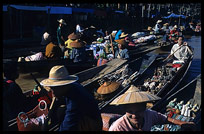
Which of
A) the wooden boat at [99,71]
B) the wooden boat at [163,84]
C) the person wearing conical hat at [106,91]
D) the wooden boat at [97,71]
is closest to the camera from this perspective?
the wooden boat at [163,84]

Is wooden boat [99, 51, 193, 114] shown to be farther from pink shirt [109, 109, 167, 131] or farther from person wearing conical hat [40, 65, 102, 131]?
person wearing conical hat [40, 65, 102, 131]

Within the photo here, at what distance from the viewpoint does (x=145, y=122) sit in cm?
298

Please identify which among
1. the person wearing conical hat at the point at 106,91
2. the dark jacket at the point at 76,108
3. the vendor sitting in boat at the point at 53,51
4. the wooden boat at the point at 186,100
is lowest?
the wooden boat at the point at 186,100

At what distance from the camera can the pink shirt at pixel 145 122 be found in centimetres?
283

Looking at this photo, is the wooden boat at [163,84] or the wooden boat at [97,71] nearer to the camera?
the wooden boat at [163,84]

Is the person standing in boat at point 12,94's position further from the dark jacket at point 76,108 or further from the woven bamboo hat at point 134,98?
the woven bamboo hat at point 134,98

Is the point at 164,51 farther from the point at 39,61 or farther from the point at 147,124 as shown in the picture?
the point at 147,124

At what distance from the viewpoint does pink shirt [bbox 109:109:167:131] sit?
283 cm

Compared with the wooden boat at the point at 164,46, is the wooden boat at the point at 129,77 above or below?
below

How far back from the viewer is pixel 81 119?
2859 mm

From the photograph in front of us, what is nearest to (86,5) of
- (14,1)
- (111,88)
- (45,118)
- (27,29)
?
(27,29)

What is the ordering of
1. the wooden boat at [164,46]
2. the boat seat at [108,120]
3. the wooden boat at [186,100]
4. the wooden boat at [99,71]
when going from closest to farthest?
the boat seat at [108,120] < the wooden boat at [186,100] < the wooden boat at [99,71] < the wooden boat at [164,46]

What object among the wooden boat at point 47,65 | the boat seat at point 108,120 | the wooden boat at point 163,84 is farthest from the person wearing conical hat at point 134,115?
the wooden boat at point 47,65

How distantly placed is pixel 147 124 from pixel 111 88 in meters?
2.34
